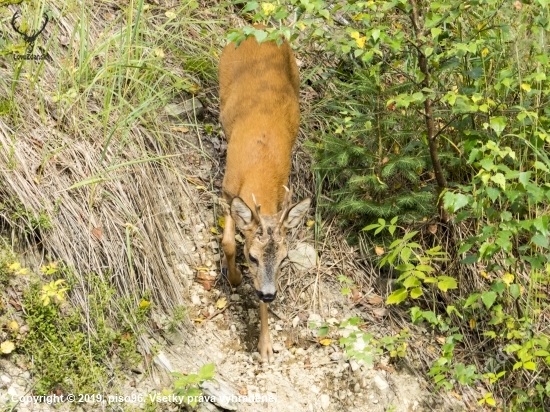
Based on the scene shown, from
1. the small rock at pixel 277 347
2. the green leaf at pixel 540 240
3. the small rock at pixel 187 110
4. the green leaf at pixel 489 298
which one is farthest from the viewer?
the small rock at pixel 187 110

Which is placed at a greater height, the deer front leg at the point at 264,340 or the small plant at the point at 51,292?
the small plant at the point at 51,292

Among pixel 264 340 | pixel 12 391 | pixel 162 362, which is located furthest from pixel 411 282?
pixel 12 391

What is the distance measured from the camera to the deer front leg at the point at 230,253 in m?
Result: 5.38

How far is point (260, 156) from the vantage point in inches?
213

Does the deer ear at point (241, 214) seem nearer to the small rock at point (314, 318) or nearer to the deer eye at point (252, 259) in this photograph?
the deer eye at point (252, 259)

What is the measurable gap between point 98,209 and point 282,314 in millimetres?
1610

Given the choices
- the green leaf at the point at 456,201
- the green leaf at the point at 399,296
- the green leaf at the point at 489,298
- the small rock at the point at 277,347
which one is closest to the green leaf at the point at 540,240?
the green leaf at the point at 489,298

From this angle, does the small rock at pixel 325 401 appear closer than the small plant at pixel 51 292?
No

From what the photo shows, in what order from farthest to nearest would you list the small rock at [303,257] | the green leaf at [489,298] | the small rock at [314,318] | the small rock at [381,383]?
the small rock at [303,257] → the small rock at [314,318] → the small rock at [381,383] → the green leaf at [489,298]

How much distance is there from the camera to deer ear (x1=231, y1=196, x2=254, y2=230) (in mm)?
4902

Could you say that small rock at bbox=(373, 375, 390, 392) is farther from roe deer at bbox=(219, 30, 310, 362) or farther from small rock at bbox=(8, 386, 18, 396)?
small rock at bbox=(8, 386, 18, 396)

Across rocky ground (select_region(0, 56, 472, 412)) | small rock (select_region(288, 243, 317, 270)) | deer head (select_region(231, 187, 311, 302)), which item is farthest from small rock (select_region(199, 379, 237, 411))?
small rock (select_region(288, 243, 317, 270))

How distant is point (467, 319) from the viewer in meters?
5.62

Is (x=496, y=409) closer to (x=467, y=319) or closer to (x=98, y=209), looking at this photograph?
(x=467, y=319)
